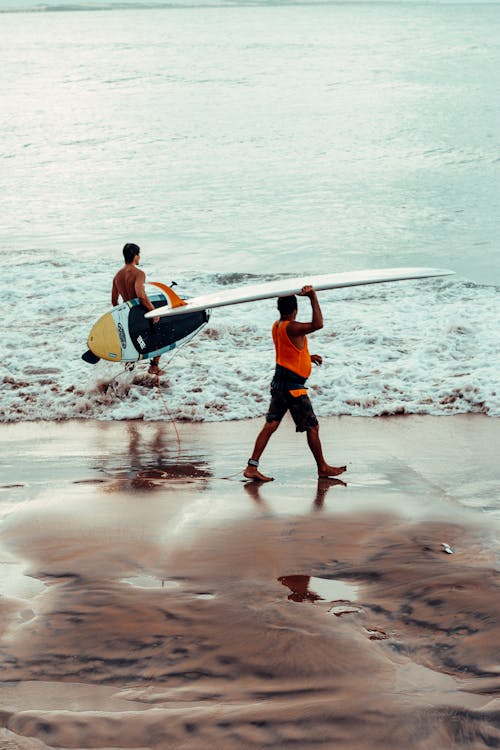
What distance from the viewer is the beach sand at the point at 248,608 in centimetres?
328

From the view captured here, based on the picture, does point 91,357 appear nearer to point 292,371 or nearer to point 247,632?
point 292,371

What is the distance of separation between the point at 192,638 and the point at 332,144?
3701 centimetres

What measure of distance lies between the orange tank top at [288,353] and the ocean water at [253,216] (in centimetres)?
316

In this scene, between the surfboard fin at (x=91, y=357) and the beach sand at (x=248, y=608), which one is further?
the surfboard fin at (x=91, y=357)

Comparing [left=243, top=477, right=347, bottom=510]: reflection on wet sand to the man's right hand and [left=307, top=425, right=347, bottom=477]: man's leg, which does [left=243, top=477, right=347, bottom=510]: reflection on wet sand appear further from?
the man's right hand

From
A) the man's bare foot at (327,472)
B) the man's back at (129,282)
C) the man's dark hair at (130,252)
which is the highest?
Answer: the man's dark hair at (130,252)

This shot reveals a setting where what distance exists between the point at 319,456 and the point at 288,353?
38.4 inches

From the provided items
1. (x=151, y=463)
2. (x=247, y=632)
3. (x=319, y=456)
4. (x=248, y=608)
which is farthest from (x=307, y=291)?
(x=247, y=632)

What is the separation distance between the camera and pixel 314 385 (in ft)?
35.2

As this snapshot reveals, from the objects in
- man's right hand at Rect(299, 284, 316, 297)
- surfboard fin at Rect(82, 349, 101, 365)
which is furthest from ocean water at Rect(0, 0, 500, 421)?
man's right hand at Rect(299, 284, 316, 297)

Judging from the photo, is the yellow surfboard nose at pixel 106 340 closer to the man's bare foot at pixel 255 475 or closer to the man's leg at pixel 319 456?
the man's bare foot at pixel 255 475

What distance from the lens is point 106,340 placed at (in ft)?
31.7

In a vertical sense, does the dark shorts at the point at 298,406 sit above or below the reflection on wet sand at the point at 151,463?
above

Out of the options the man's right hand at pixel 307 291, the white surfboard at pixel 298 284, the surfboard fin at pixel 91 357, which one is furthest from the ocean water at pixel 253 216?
the man's right hand at pixel 307 291
